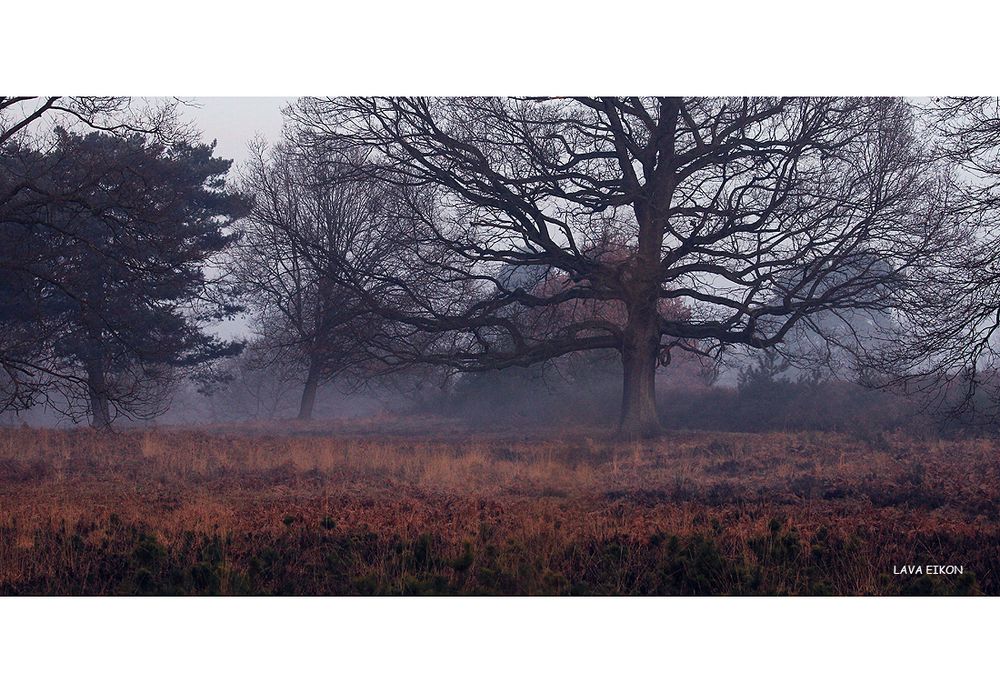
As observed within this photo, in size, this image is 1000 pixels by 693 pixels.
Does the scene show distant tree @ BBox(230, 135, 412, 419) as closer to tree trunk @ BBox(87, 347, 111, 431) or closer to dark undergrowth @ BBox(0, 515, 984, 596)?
tree trunk @ BBox(87, 347, 111, 431)

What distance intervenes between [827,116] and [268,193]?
8289mm

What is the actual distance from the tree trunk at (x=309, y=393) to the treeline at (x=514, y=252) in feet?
0.13

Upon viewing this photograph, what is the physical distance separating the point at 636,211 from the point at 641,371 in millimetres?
2382

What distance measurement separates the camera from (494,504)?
10219mm

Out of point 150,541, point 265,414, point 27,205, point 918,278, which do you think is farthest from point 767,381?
point 27,205

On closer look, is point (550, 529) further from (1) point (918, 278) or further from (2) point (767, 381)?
(1) point (918, 278)

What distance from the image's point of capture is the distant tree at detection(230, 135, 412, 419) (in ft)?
41.8

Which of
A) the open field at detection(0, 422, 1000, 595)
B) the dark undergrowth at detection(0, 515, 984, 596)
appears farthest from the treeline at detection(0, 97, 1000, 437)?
the dark undergrowth at detection(0, 515, 984, 596)

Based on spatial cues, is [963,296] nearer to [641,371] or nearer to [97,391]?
[641,371]

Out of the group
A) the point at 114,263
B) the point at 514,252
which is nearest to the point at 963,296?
the point at 514,252

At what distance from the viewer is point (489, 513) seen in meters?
9.96

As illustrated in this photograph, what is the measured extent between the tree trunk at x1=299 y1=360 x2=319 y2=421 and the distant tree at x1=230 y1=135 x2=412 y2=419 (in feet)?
0.14

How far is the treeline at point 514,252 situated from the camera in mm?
12117

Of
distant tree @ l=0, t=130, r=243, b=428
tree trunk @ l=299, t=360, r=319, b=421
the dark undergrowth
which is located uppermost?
distant tree @ l=0, t=130, r=243, b=428
